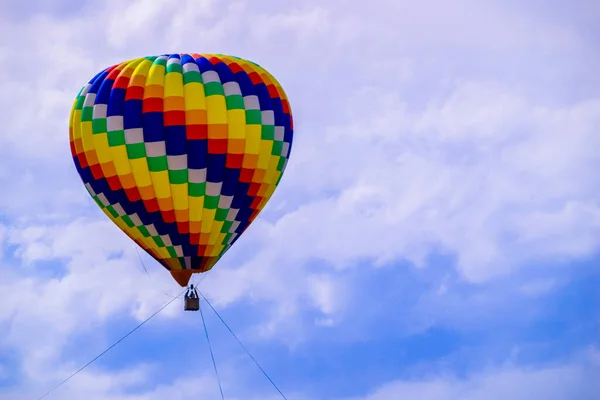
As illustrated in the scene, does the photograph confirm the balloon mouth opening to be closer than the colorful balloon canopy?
No

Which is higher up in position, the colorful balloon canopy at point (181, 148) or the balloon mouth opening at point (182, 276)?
the colorful balloon canopy at point (181, 148)

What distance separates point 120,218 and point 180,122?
14.0ft

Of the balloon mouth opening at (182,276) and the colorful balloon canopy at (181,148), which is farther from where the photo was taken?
the balloon mouth opening at (182,276)

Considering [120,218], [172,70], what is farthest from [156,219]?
[172,70]

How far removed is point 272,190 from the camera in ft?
182

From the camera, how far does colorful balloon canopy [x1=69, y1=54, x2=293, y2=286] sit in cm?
5284

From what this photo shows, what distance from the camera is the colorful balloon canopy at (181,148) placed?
173 feet

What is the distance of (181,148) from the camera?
173 feet

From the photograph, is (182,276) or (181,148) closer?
(181,148)

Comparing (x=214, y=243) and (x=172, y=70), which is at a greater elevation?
(x=172, y=70)

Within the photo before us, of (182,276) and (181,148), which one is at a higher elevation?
(181,148)

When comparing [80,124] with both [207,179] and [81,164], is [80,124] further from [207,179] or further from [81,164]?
[207,179]

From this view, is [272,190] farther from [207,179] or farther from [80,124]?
[80,124]

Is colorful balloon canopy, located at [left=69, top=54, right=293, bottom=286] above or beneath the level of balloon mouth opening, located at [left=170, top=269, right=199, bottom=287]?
above
